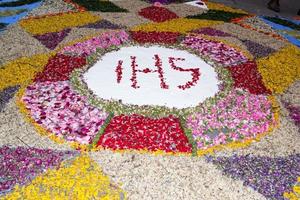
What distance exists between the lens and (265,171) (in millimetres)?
7395

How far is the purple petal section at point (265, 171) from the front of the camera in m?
7.02

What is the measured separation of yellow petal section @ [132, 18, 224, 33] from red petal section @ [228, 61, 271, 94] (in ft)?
10.6

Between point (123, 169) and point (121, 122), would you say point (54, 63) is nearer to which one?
point (121, 122)

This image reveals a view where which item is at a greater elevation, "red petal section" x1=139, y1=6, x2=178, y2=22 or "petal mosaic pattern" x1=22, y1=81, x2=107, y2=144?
"red petal section" x1=139, y1=6, x2=178, y2=22

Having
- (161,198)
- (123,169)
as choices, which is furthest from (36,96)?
(161,198)

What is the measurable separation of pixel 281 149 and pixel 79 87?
204 inches

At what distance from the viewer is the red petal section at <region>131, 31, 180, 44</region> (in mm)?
12859

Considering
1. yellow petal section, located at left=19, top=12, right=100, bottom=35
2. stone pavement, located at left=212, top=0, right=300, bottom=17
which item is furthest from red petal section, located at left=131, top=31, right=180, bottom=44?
stone pavement, located at left=212, top=0, right=300, bottom=17

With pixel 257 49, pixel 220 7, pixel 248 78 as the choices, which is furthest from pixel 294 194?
pixel 220 7

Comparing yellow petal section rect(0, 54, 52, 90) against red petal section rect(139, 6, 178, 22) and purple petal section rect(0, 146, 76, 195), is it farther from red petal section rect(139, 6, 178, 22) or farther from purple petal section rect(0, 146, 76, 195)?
red petal section rect(139, 6, 178, 22)

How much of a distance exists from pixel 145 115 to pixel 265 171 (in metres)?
2.97

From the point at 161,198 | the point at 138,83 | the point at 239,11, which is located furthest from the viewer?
the point at 239,11

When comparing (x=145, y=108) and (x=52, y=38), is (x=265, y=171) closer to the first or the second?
(x=145, y=108)

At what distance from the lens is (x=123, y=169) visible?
281 inches
